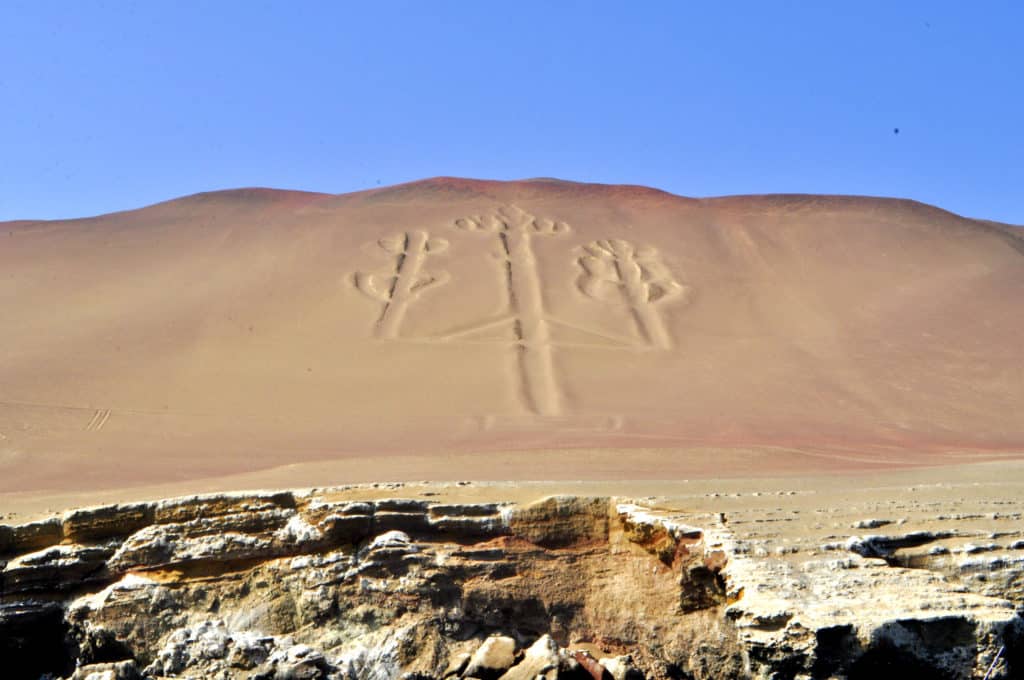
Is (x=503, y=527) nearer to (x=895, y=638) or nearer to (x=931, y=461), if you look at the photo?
(x=895, y=638)

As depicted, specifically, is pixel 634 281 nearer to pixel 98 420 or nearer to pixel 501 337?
pixel 501 337

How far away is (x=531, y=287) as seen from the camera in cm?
2383

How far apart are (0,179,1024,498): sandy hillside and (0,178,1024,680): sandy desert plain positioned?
4.4 inches

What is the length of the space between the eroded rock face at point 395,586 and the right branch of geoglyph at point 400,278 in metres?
13.6

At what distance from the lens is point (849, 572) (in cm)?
623

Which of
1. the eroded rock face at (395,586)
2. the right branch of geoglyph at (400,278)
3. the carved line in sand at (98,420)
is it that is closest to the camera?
the eroded rock face at (395,586)

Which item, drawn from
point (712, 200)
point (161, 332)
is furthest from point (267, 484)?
point (712, 200)

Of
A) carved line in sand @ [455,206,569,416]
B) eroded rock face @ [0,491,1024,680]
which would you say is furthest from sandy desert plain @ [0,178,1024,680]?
carved line in sand @ [455,206,569,416]

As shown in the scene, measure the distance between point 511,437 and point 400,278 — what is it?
9.69m

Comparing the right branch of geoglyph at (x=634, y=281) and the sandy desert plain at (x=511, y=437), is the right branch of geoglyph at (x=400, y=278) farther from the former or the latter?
the right branch of geoglyph at (x=634, y=281)

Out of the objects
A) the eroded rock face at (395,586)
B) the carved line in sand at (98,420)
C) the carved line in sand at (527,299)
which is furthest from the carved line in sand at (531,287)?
the eroded rock face at (395,586)

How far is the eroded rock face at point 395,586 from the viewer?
21.6 feet

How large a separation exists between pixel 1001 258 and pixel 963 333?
6.85 metres

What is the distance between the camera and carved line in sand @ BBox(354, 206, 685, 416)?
20047 millimetres
